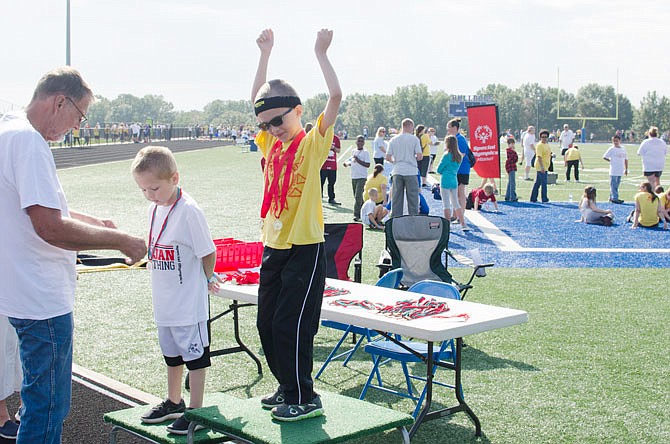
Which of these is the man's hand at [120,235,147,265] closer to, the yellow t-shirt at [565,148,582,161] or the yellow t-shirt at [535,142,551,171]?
the yellow t-shirt at [535,142,551,171]

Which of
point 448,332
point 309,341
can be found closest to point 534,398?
point 448,332

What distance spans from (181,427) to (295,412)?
0.71m

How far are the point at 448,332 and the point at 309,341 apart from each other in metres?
0.99

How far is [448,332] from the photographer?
16.5 ft

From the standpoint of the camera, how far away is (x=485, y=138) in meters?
21.6

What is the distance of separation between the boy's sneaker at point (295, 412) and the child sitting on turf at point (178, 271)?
56 centimetres

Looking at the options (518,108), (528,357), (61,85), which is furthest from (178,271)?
(518,108)

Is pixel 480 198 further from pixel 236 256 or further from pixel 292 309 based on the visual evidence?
pixel 292 309

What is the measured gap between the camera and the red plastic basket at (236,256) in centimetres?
693

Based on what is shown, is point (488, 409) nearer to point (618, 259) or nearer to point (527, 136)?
point (618, 259)

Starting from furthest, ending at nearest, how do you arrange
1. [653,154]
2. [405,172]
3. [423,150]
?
[423,150]
[653,154]
[405,172]

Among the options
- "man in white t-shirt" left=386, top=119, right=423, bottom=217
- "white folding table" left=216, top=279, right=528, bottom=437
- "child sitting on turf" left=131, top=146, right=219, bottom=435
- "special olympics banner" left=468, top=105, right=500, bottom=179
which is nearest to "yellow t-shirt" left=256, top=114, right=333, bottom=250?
"child sitting on turf" left=131, top=146, right=219, bottom=435

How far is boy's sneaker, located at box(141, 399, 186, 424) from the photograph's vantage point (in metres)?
4.80

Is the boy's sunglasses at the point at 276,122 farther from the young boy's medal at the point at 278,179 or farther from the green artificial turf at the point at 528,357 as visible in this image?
the green artificial turf at the point at 528,357
